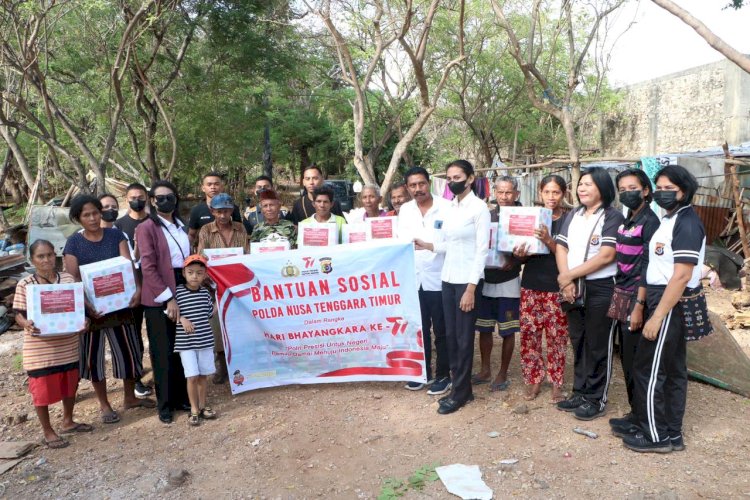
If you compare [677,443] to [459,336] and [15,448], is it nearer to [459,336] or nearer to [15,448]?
[459,336]

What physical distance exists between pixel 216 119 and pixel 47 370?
10887 mm

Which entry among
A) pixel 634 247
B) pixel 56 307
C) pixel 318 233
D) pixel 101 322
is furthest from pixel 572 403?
pixel 56 307

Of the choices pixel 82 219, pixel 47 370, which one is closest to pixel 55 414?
pixel 47 370

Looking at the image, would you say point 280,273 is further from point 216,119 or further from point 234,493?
point 216,119

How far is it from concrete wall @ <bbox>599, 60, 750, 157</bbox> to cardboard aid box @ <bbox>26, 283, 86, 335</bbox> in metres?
18.6

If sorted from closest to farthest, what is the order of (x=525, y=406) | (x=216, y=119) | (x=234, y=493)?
(x=234, y=493) < (x=525, y=406) < (x=216, y=119)

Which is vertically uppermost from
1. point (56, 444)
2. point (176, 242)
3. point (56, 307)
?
point (176, 242)

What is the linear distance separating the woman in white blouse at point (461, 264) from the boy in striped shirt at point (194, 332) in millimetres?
1774

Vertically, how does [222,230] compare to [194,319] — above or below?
above

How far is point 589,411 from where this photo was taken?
152 inches

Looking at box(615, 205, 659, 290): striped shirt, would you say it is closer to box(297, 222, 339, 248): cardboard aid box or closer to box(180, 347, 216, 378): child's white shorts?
box(297, 222, 339, 248): cardboard aid box

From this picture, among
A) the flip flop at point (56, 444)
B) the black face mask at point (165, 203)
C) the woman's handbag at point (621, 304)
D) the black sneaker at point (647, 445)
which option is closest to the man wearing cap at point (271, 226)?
the black face mask at point (165, 203)

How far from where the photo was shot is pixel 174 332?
4.17 m

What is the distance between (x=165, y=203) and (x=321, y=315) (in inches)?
59.2
